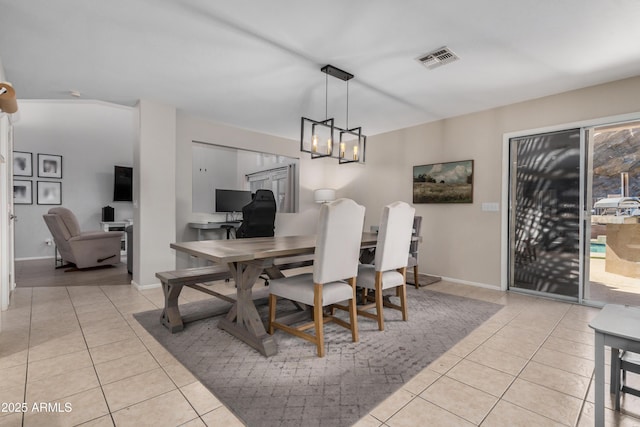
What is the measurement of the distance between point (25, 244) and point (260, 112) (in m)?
5.82

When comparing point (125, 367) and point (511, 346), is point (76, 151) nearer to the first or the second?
point (125, 367)

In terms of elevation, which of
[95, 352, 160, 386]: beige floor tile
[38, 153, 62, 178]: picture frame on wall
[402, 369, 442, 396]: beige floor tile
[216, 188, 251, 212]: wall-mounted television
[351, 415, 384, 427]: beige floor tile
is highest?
[38, 153, 62, 178]: picture frame on wall

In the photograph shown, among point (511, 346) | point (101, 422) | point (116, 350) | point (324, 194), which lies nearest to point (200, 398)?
point (101, 422)

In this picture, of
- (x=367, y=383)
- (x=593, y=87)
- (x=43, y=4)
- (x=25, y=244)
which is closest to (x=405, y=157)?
(x=593, y=87)

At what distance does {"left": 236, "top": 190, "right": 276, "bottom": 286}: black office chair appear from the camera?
401 cm

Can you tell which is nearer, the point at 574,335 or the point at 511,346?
the point at 511,346

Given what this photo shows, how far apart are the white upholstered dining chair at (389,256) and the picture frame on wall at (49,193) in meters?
7.01

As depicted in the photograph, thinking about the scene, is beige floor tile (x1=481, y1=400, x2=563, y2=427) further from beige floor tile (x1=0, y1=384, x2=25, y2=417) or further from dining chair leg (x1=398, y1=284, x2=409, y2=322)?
beige floor tile (x1=0, y1=384, x2=25, y2=417)

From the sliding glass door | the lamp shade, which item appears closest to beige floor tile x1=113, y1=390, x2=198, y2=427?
the sliding glass door

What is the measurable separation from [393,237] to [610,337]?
153 centimetres

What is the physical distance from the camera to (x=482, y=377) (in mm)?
1860

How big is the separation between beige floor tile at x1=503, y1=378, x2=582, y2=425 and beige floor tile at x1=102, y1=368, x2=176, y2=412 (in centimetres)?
193

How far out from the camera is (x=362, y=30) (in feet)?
7.50

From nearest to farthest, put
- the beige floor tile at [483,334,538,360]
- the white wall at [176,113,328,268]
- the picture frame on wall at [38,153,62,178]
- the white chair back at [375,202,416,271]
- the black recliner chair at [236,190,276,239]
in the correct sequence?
the beige floor tile at [483,334,538,360] → the white chair back at [375,202,416,271] → the black recliner chair at [236,190,276,239] → the white wall at [176,113,328,268] → the picture frame on wall at [38,153,62,178]
